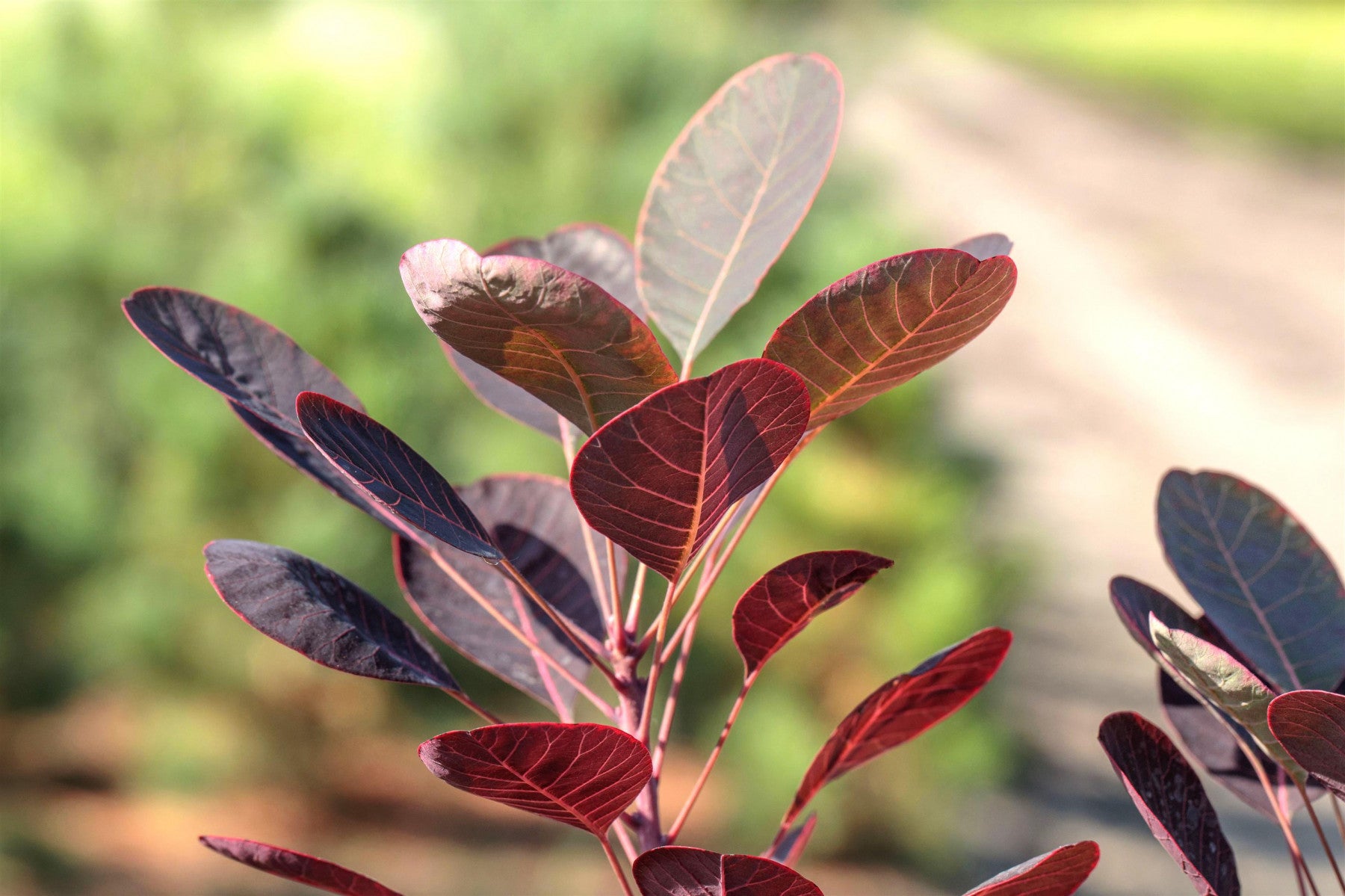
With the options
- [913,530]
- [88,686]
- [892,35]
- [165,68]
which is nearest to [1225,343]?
[892,35]

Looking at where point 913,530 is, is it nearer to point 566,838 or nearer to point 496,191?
point 566,838

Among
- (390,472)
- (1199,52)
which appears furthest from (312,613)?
(1199,52)

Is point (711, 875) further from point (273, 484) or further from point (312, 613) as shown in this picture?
point (273, 484)

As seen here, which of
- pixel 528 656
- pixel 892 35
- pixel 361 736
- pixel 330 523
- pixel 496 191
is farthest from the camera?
pixel 892 35

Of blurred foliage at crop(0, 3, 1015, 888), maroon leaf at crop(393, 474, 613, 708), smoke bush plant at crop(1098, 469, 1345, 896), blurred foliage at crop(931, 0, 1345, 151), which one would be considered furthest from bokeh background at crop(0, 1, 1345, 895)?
blurred foliage at crop(931, 0, 1345, 151)

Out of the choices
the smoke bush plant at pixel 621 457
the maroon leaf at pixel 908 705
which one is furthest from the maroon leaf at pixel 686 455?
the maroon leaf at pixel 908 705

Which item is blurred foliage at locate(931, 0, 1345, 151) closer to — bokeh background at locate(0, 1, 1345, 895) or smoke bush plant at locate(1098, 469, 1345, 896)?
bokeh background at locate(0, 1, 1345, 895)
